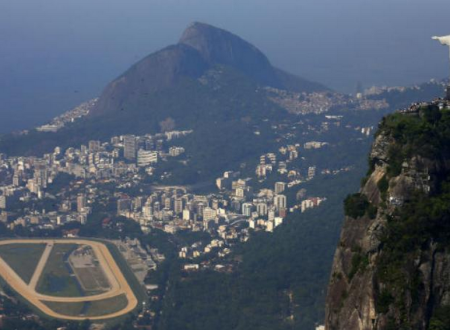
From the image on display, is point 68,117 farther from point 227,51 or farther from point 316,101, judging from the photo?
point 316,101

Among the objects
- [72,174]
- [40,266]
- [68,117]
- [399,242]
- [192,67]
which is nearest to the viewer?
[399,242]

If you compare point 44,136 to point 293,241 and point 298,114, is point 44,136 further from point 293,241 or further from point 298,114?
point 293,241

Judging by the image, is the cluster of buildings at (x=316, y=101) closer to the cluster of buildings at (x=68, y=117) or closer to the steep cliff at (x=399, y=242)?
the cluster of buildings at (x=68, y=117)

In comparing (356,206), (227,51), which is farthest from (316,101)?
(356,206)

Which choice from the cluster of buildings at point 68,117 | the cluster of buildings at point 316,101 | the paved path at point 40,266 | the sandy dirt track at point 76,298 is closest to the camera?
the sandy dirt track at point 76,298

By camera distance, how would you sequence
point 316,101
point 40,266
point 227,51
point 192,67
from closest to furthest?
point 40,266
point 316,101
point 192,67
point 227,51

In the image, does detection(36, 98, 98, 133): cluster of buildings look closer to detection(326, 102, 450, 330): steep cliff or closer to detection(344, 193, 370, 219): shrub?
detection(344, 193, 370, 219): shrub

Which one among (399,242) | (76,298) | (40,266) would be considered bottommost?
(76,298)

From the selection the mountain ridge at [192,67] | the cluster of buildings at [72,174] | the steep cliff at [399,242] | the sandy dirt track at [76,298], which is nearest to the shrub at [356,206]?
the steep cliff at [399,242]

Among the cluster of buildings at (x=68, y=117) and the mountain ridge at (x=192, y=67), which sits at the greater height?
the mountain ridge at (x=192, y=67)

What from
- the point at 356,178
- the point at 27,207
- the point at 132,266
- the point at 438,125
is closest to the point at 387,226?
the point at 438,125
